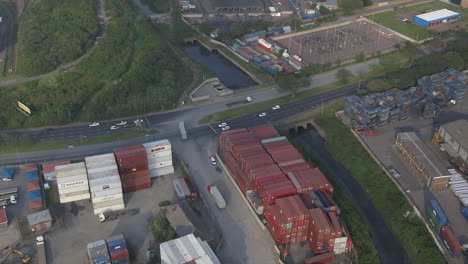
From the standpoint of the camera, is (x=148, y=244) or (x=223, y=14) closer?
(x=148, y=244)

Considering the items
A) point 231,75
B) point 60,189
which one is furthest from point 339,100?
point 60,189

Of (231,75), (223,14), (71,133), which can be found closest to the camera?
(71,133)

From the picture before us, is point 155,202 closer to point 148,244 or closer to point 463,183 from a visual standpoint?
point 148,244

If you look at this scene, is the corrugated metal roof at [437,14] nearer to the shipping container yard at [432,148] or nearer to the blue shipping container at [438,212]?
the shipping container yard at [432,148]

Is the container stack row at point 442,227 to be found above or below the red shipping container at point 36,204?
below

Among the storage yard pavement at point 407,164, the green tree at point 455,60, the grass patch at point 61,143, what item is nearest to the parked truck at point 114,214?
the grass patch at point 61,143

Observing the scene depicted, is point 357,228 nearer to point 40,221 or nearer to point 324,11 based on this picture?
point 40,221
